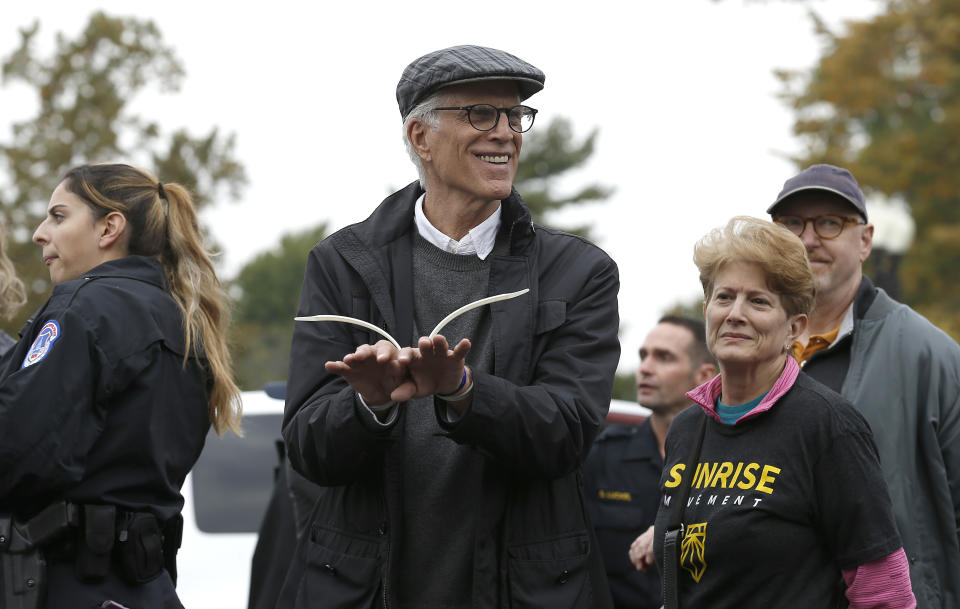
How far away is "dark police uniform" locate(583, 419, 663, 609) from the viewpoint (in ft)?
16.3

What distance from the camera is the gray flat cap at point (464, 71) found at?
328 centimetres

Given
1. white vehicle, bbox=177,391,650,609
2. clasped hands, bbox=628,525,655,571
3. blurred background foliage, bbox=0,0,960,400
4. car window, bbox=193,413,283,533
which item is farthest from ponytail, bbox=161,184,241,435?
blurred background foliage, bbox=0,0,960,400

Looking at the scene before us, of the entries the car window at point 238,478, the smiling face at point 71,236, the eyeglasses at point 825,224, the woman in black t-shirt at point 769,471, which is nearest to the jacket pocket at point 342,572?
the woman in black t-shirt at point 769,471

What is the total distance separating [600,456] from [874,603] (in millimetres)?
2366

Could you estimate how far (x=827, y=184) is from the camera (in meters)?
3.94

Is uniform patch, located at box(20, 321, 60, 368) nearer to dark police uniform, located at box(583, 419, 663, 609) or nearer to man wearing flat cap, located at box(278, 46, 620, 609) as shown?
man wearing flat cap, located at box(278, 46, 620, 609)

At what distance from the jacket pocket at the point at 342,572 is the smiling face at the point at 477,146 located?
3.15ft

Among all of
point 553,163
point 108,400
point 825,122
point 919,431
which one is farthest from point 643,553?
point 553,163

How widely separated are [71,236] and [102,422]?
2.30ft

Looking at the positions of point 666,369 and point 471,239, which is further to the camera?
point 666,369

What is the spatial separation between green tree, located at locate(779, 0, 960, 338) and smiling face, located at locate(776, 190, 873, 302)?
652 inches

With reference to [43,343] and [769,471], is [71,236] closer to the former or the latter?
[43,343]

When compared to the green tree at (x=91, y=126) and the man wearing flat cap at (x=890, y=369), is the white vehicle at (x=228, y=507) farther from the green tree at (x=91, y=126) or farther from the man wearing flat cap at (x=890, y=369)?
the green tree at (x=91, y=126)

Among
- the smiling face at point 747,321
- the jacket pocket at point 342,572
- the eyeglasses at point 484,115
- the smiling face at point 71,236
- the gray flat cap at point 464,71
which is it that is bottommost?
the jacket pocket at point 342,572
